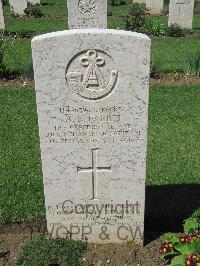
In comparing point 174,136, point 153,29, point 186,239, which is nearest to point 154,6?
point 153,29

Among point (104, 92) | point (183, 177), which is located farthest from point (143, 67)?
point (183, 177)

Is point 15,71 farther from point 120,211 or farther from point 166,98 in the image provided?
point 120,211

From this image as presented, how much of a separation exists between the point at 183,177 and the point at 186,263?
2.26 meters

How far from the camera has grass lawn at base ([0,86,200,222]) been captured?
5555 mm

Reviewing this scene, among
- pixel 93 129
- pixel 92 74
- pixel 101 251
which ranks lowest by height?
pixel 101 251

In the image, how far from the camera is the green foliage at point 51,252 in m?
4.29

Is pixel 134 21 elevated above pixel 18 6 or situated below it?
below

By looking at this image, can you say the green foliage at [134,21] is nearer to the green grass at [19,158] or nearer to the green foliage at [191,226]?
the green grass at [19,158]

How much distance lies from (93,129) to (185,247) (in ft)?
4.49

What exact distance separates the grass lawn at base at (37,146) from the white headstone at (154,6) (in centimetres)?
1067

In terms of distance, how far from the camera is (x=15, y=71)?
10.6 m

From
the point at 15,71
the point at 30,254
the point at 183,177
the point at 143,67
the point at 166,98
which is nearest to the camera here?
the point at 143,67

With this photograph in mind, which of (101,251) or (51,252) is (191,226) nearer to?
(101,251)

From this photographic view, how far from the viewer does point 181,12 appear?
52.6ft
